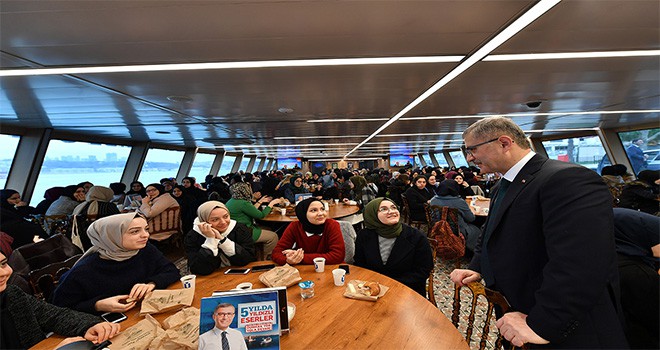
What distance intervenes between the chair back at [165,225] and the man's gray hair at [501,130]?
570 cm

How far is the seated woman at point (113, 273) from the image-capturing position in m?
1.74

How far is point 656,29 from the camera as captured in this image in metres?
2.28

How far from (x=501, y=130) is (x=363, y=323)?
1.33 metres

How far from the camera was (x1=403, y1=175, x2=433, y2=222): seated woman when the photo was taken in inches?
241

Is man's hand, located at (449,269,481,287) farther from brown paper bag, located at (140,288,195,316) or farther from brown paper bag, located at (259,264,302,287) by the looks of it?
brown paper bag, located at (140,288,195,316)

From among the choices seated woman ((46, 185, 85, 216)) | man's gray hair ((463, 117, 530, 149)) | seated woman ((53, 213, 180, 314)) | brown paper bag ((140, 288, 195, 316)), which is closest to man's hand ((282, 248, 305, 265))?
brown paper bag ((140, 288, 195, 316))

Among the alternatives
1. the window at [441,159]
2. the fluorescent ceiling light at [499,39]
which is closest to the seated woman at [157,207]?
the fluorescent ceiling light at [499,39]

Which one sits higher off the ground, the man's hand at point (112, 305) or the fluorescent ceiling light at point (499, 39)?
the fluorescent ceiling light at point (499, 39)

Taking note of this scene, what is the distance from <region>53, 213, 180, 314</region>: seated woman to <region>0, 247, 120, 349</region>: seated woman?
0.64 feet

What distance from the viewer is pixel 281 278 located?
1941 millimetres

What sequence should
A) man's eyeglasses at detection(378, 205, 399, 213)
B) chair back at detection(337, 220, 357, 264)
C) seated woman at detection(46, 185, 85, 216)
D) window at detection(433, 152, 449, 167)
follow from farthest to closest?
window at detection(433, 152, 449, 167), seated woman at detection(46, 185, 85, 216), chair back at detection(337, 220, 357, 264), man's eyeglasses at detection(378, 205, 399, 213)

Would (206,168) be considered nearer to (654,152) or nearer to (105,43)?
(105,43)

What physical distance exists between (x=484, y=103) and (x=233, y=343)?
5.70m

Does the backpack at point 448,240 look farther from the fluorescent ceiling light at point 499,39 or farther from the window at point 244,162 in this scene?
the window at point 244,162
